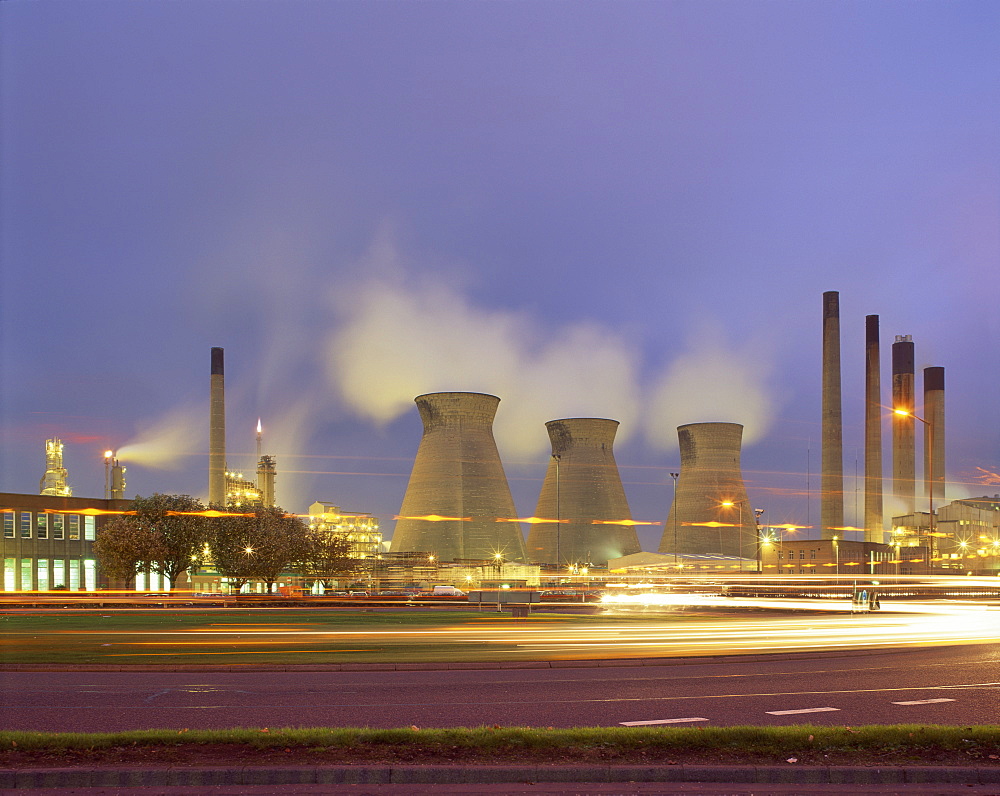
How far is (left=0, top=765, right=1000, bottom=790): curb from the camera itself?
20.0 feet

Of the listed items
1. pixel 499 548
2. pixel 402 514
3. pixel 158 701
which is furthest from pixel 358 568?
pixel 158 701

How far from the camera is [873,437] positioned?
7231 cm

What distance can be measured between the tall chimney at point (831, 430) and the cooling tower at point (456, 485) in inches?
936

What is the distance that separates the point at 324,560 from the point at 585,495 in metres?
25.1

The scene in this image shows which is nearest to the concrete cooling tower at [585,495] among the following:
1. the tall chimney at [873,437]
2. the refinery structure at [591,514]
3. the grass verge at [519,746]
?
the refinery structure at [591,514]

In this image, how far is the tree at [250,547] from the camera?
46312 millimetres

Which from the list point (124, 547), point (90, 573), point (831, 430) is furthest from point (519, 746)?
point (831, 430)

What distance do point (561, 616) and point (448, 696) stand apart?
57.4ft

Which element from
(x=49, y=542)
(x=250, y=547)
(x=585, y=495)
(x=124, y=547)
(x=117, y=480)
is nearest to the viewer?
(x=124, y=547)

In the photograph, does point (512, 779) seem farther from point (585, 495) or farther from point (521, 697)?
point (585, 495)

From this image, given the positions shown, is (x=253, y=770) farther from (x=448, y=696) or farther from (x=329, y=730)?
(x=448, y=696)

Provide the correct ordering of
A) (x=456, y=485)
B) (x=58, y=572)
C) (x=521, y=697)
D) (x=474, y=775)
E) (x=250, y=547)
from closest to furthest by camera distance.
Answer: (x=474, y=775)
(x=521, y=697)
(x=250, y=547)
(x=58, y=572)
(x=456, y=485)

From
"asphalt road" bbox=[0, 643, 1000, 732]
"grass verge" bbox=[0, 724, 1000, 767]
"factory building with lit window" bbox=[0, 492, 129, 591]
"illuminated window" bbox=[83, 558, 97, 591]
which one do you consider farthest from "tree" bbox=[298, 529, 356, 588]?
"grass verge" bbox=[0, 724, 1000, 767]

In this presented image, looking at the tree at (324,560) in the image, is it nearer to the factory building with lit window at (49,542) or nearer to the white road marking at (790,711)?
the factory building with lit window at (49,542)
